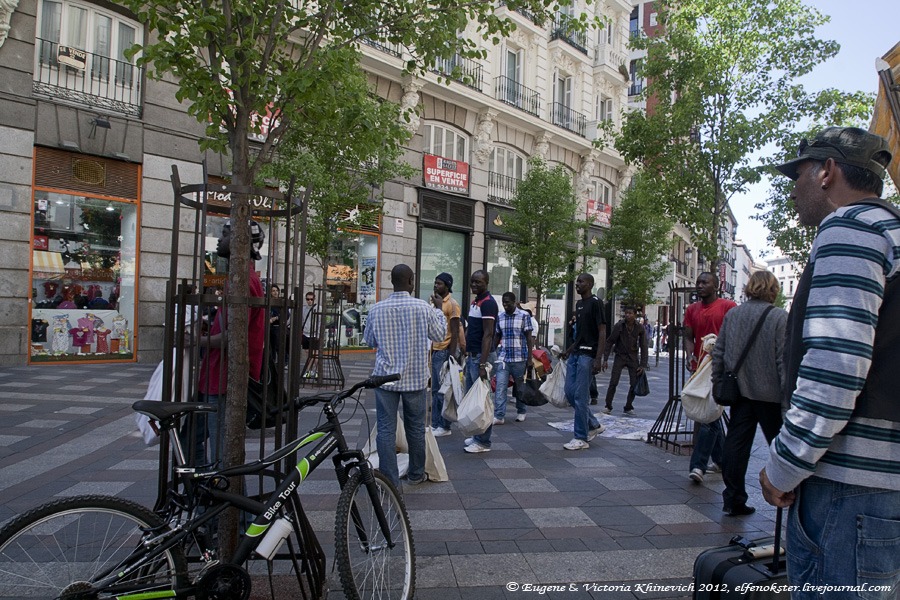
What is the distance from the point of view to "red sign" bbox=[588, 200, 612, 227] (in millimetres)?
26172

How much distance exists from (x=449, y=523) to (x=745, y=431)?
2351 mm

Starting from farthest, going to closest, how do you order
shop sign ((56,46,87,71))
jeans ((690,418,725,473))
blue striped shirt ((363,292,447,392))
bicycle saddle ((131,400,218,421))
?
1. shop sign ((56,46,87,71))
2. jeans ((690,418,725,473))
3. blue striped shirt ((363,292,447,392))
4. bicycle saddle ((131,400,218,421))

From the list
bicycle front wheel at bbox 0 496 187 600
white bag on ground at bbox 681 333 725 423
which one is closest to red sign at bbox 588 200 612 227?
white bag on ground at bbox 681 333 725 423

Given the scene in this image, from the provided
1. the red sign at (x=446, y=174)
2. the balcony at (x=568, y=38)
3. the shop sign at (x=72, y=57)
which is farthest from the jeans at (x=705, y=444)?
the balcony at (x=568, y=38)

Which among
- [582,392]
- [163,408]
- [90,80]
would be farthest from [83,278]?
[163,408]

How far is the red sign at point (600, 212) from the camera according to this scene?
85.9 feet

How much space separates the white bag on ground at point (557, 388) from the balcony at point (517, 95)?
51.8 ft

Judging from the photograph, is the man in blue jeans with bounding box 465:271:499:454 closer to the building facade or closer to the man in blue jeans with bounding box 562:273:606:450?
the man in blue jeans with bounding box 562:273:606:450

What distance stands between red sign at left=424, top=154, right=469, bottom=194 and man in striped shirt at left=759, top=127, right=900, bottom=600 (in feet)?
58.0

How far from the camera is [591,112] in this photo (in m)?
A: 25.7

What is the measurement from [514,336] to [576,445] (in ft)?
5.20

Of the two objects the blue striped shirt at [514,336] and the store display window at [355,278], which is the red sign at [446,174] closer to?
the store display window at [355,278]

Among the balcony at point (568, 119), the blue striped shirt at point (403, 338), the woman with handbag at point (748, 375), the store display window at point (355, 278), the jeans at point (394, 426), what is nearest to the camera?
the woman with handbag at point (748, 375)

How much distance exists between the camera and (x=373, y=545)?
291cm
